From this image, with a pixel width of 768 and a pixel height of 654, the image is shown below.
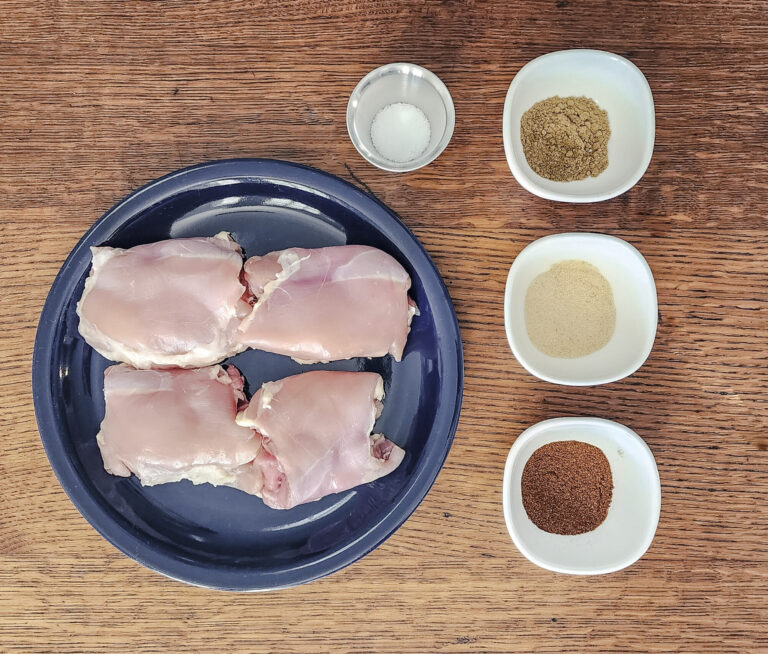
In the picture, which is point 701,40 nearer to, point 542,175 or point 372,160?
point 542,175

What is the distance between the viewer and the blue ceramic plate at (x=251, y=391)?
1104mm

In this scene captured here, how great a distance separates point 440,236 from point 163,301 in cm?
60

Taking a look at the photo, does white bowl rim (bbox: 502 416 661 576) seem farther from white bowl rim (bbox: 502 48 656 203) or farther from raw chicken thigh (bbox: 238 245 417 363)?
white bowl rim (bbox: 502 48 656 203)

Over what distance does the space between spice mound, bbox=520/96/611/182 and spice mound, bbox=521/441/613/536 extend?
0.58 metres

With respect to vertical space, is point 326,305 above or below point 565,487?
above

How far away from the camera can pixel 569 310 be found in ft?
3.85

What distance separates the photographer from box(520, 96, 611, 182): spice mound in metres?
1.16

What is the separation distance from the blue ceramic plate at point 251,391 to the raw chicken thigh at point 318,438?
8 cm

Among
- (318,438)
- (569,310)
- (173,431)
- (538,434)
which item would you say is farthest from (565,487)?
(173,431)

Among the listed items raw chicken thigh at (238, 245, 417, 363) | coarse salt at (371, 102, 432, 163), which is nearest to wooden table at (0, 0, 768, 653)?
coarse salt at (371, 102, 432, 163)

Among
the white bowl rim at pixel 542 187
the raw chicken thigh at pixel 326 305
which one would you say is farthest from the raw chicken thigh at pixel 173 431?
the white bowl rim at pixel 542 187

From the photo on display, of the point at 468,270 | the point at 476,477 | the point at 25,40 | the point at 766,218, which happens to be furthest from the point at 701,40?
the point at 25,40

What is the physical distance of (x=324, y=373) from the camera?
3.85ft

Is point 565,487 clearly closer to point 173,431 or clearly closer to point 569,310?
point 569,310
